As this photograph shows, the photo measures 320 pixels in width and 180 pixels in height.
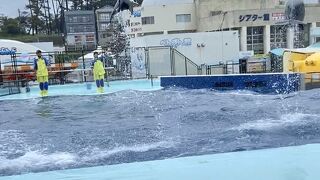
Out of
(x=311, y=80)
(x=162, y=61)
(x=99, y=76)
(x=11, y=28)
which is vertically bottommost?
(x=311, y=80)

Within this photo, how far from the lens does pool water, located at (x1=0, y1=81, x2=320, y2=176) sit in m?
6.55

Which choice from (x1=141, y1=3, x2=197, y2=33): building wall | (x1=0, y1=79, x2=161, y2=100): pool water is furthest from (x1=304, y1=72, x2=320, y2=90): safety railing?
(x1=141, y1=3, x2=197, y2=33): building wall

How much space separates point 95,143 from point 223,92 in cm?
874

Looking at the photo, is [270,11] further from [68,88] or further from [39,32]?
[39,32]

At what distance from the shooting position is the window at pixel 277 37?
41.8 meters

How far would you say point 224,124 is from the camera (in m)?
8.86

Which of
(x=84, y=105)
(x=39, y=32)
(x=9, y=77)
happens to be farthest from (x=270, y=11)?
(x=39, y=32)

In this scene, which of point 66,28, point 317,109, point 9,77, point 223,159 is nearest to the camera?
point 223,159

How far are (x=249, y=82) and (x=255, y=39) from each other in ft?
89.3

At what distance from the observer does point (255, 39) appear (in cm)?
4234

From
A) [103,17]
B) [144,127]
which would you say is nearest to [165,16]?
[103,17]

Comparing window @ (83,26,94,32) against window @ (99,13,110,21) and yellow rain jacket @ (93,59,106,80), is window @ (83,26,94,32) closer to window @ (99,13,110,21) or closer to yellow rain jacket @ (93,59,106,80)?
window @ (99,13,110,21)

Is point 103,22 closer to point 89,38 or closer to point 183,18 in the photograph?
point 89,38

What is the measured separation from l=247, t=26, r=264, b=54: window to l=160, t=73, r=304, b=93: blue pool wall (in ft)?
86.3
